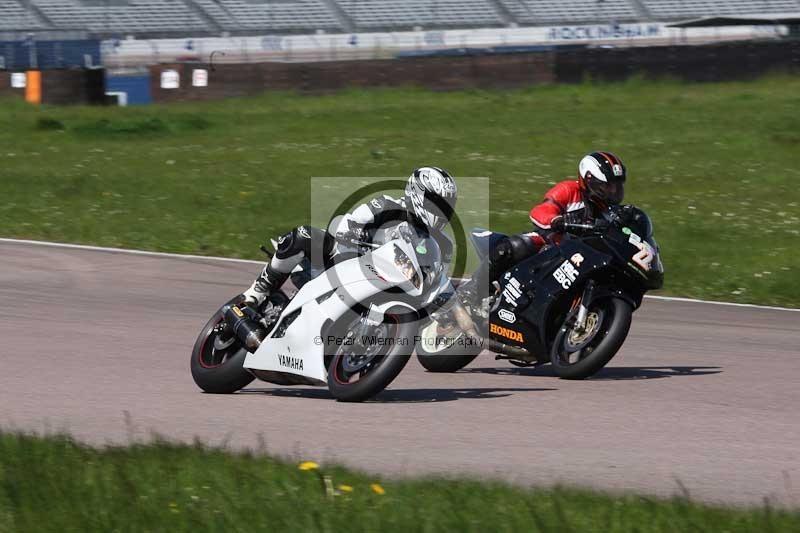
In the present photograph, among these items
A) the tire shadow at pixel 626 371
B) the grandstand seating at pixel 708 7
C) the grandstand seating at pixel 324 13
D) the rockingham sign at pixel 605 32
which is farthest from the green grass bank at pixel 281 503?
the grandstand seating at pixel 708 7

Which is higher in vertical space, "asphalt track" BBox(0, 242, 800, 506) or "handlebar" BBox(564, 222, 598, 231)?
"handlebar" BBox(564, 222, 598, 231)

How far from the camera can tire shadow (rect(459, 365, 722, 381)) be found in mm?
8508

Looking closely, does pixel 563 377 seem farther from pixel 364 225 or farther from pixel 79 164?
pixel 79 164

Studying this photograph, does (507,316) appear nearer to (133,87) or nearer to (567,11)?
(133,87)

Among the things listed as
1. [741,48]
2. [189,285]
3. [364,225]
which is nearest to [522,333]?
[364,225]

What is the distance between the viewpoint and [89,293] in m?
11.6

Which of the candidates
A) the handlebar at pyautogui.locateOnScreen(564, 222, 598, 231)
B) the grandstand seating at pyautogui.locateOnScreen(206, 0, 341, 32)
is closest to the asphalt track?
the handlebar at pyautogui.locateOnScreen(564, 222, 598, 231)

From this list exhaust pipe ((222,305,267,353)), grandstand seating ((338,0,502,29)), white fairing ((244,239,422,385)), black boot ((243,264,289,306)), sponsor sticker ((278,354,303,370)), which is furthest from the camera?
grandstand seating ((338,0,502,29))

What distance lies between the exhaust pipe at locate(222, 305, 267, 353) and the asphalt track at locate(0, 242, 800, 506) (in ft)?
1.19

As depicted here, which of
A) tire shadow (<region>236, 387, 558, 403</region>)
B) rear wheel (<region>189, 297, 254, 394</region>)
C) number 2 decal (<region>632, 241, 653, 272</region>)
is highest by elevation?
number 2 decal (<region>632, 241, 653, 272</region>)

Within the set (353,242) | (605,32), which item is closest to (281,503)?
(353,242)

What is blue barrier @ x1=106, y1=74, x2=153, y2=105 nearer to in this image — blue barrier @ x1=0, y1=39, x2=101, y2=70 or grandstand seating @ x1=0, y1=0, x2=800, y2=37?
blue barrier @ x1=0, y1=39, x2=101, y2=70

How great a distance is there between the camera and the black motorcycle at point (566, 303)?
8.05 meters

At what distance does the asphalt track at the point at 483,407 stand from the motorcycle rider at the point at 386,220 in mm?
861
